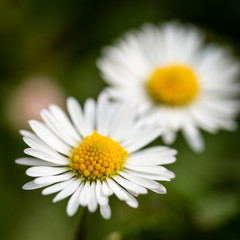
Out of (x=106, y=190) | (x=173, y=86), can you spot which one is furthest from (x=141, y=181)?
(x=173, y=86)

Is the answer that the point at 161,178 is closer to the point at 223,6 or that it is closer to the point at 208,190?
the point at 208,190

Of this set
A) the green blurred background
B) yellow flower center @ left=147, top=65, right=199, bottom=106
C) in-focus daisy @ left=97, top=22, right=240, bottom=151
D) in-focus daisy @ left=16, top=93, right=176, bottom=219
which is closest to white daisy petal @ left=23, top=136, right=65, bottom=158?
in-focus daisy @ left=16, top=93, right=176, bottom=219

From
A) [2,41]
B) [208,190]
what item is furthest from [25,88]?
[208,190]

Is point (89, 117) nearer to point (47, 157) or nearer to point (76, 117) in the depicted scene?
point (76, 117)

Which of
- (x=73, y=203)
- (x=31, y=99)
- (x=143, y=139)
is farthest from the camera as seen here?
(x=31, y=99)

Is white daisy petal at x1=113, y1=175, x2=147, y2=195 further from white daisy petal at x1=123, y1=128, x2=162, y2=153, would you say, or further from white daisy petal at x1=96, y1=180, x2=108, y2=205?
white daisy petal at x1=123, y1=128, x2=162, y2=153

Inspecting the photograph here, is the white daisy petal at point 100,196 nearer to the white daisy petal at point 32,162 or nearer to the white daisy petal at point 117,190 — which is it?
the white daisy petal at point 117,190
